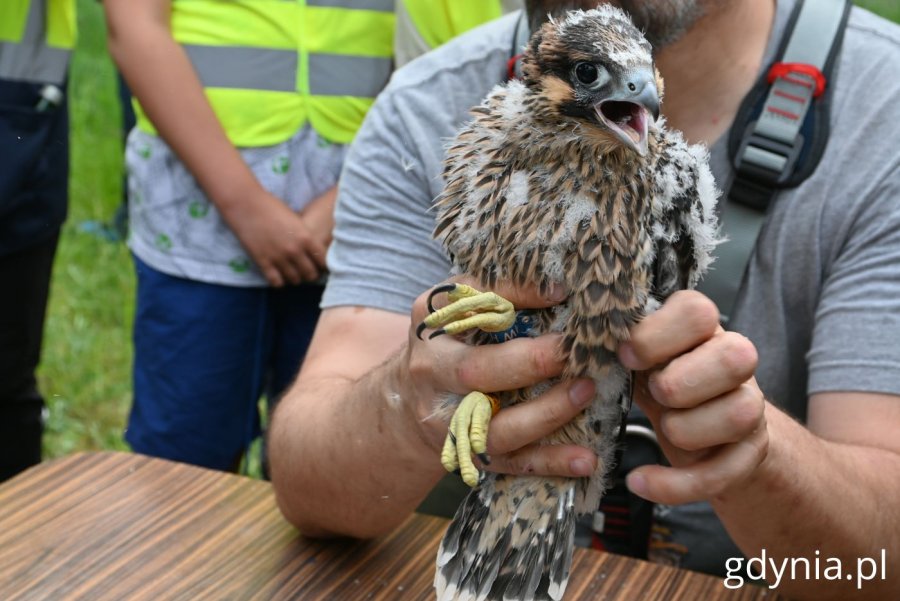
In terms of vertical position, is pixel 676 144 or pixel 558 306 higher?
pixel 676 144

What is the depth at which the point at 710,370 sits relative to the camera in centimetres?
143

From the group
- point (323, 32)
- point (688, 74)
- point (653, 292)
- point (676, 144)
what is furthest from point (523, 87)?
point (323, 32)

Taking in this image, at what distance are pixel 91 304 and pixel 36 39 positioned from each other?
2.74 metres

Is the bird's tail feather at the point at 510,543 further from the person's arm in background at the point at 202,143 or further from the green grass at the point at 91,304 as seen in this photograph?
the green grass at the point at 91,304

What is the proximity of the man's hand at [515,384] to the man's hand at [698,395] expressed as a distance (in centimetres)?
10

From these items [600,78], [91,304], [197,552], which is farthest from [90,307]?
[600,78]

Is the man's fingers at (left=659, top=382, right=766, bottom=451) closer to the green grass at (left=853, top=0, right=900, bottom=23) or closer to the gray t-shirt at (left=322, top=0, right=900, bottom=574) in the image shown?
the gray t-shirt at (left=322, top=0, right=900, bottom=574)

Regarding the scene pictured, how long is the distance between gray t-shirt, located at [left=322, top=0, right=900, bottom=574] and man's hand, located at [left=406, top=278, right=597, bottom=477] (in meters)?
0.41

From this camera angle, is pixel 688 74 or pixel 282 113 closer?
pixel 688 74

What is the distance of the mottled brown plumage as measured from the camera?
1.47m

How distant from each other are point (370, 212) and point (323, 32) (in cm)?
81

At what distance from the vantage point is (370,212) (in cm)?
225

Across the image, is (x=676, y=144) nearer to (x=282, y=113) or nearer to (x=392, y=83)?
(x=392, y=83)

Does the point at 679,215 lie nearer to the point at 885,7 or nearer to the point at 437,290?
the point at 437,290
